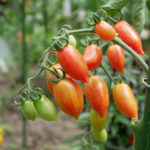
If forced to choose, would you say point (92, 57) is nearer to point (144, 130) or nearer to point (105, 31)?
point (105, 31)

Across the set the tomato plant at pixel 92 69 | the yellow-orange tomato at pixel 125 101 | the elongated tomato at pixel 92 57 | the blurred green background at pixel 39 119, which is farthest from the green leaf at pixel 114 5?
the blurred green background at pixel 39 119

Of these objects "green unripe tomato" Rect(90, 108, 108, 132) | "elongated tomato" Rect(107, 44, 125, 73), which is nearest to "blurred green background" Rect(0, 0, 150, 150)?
"green unripe tomato" Rect(90, 108, 108, 132)

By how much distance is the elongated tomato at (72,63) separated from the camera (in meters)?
0.61

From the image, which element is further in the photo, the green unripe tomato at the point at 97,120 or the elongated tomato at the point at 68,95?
the green unripe tomato at the point at 97,120

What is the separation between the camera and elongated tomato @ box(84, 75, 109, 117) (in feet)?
2.19

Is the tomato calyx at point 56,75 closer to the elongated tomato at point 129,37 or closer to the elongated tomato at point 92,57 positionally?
the elongated tomato at point 92,57

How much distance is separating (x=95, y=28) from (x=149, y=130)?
0.29 m

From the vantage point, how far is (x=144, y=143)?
69 cm

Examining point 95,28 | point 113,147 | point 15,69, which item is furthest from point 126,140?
point 15,69

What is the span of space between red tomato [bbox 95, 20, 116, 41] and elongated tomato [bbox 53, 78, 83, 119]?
13 centimetres

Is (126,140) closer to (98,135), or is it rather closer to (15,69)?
(98,135)

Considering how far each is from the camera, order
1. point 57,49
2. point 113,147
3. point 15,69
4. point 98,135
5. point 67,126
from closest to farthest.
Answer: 1. point 57,49
2. point 98,135
3. point 113,147
4. point 67,126
5. point 15,69

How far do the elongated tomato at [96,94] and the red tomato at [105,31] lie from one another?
0.11 meters

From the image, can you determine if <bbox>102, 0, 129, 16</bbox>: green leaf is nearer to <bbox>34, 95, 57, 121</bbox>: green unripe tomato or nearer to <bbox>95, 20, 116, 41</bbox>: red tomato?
<bbox>95, 20, 116, 41</bbox>: red tomato
